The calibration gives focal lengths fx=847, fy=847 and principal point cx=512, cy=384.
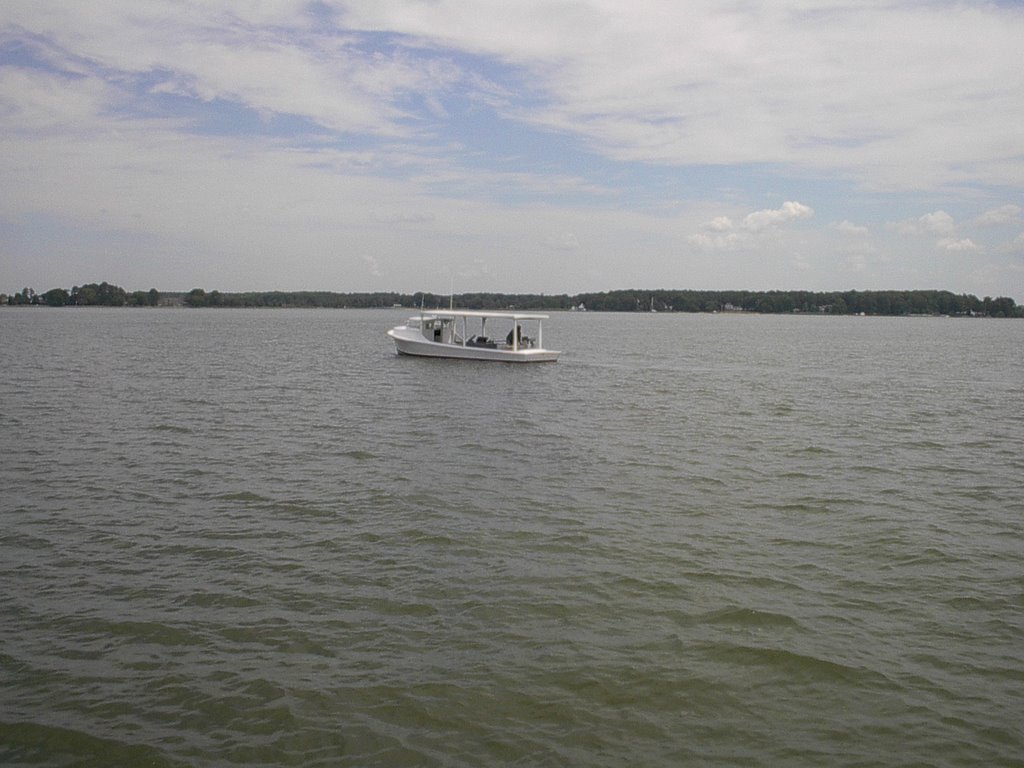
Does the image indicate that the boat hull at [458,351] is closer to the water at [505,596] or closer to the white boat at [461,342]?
the white boat at [461,342]

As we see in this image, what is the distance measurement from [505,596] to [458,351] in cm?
4008

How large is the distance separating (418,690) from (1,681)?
14.0 ft

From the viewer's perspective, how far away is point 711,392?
3756 centimetres

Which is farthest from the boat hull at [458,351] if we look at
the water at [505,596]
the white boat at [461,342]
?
the water at [505,596]

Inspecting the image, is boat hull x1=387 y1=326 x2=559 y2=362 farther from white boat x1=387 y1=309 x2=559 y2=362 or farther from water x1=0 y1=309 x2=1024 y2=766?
water x1=0 y1=309 x2=1024 y2=766

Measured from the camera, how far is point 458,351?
5088cm

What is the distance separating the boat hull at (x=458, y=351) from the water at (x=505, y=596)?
24.2 meters

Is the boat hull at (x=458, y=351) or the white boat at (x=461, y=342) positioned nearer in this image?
the boat hull at (x=458, y=351)

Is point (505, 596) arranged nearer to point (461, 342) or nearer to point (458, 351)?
point (458, 351)

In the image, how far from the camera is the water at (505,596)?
314 inches

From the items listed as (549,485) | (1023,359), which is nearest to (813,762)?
(549,485)

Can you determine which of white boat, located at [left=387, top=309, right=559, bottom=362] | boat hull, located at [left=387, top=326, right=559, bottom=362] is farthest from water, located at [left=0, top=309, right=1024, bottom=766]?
white boat, located at [left=387, top=309, right=559, bottom=362]

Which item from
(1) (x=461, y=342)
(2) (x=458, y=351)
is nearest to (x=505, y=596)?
(2) (x=458, y=351)

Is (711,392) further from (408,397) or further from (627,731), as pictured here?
(627,731)
